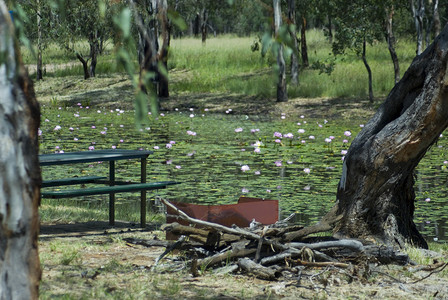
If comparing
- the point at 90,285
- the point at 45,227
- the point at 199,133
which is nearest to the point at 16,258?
the point at 90,285

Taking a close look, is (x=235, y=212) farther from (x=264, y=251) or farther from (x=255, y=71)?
(x=255, y=71)

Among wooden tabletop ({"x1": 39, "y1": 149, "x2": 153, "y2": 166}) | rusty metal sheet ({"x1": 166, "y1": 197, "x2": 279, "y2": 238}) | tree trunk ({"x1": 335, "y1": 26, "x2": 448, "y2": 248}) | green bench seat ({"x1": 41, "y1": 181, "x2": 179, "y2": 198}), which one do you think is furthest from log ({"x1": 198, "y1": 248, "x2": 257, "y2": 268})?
wooden tabletop ({"x1": 39, "y1": 149, "x2": 153, "y2": 166})

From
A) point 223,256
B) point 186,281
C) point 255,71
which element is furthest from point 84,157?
point 255,71

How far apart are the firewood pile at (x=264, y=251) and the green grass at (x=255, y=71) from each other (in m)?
16.5

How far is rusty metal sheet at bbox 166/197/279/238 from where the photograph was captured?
5.51m

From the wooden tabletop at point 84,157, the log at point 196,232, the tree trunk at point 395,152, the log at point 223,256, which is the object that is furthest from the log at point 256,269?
the wooden tabletop at point 84,157

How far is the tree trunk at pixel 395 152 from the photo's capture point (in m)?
5.29

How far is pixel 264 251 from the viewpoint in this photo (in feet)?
16.5

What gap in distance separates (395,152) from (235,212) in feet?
4.01

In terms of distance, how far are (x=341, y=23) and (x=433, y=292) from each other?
1957 centimetres

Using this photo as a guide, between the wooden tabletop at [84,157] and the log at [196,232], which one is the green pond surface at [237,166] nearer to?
the log at [196,232]

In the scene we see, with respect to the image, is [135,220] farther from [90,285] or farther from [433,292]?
[433,292]

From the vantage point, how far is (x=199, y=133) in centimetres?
1595

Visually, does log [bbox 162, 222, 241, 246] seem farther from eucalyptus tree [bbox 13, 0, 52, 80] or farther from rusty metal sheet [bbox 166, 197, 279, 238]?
eucalyptus tree [bbox 13, 0, 52, 80]
